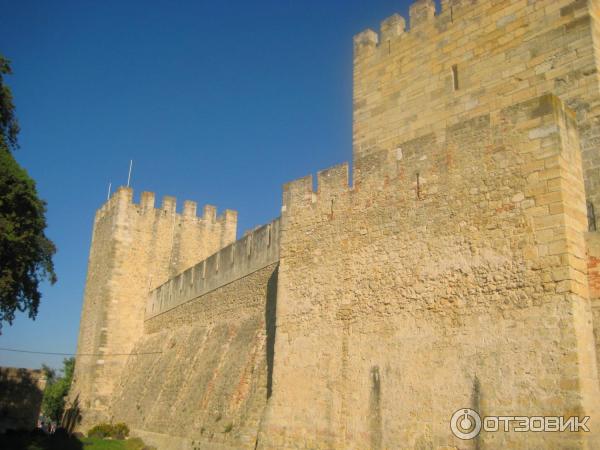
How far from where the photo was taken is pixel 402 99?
13.1 meters

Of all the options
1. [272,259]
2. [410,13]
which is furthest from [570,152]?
[272,259]

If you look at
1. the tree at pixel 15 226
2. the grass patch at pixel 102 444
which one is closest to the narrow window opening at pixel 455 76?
the tree at pixel 15 226

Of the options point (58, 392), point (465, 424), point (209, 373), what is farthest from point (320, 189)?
point (58, 392)

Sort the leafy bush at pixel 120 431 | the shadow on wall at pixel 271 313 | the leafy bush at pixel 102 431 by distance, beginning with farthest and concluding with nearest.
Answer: the leafy bush at pixel 102 431
the leafy bush at pixel 120 431
the shadow on wall at pixel 271 313

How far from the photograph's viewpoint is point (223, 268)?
20.1 metres

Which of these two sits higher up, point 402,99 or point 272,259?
point 402,99

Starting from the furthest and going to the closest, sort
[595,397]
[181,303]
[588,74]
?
[181,303], [588,74], [595,397]

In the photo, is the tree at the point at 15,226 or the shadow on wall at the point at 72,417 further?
the shadow on wall at the point at 72,417

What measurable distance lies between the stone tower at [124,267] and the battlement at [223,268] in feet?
4.74

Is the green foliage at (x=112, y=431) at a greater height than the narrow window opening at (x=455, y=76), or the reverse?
the narrow window opening at (x=455, y=76)

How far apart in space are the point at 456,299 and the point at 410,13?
7.45 m

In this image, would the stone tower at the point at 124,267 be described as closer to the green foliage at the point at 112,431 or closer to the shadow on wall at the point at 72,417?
the shadow on wall at the point at 72,417

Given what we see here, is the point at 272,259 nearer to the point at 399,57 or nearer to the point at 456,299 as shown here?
the point at 399,57

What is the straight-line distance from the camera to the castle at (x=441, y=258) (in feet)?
25.5
